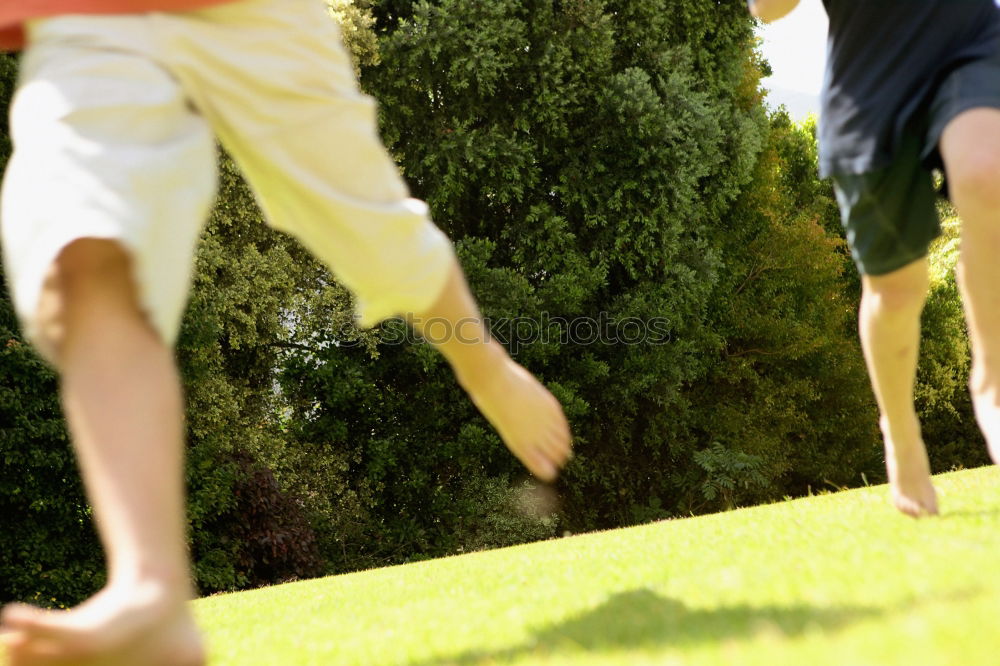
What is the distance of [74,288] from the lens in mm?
1832

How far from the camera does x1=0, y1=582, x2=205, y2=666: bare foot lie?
1.54 meters

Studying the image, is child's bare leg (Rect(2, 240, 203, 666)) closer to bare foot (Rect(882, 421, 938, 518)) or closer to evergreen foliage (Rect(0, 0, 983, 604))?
bare foot (Rect(882, 421, 938, 518))

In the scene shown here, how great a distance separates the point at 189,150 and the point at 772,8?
1983mm

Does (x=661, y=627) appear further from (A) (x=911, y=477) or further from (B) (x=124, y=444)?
(A) (x=911, y=477)

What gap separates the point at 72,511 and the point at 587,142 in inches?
406

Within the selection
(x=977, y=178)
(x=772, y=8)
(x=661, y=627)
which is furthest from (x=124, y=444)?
(x=772, y=8)

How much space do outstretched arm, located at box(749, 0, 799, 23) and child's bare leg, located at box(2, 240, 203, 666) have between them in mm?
2198

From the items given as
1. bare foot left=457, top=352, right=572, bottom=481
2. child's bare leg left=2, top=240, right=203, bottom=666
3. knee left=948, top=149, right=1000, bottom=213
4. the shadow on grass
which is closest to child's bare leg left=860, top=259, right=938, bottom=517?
knee left=948, top=149, right=1000, bottom=213

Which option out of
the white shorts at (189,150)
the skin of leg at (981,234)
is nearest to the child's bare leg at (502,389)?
the white shorts at (189,150)

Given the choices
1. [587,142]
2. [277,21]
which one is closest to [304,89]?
[277,21]

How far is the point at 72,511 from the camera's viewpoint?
12375 mm

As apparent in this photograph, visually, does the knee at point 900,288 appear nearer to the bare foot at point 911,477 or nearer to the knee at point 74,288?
the bare foot at point 911,477

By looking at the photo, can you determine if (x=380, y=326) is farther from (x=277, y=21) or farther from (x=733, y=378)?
(x=277, y=21)

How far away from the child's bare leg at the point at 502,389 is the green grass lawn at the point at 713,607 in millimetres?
408
